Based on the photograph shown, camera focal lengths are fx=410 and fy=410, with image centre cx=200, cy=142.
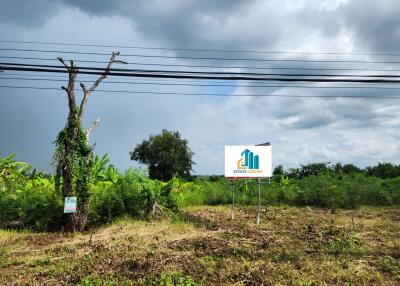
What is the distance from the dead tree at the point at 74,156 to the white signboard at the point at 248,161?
398 cm

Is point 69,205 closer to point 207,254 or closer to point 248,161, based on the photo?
point 207,254

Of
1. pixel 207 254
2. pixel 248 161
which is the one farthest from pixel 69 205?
pixel 248 161

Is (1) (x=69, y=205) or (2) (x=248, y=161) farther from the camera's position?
(2) (x=248, y=161)

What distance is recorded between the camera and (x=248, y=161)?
39.5ft

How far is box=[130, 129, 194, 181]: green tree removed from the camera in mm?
48156

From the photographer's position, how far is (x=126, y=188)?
40.7 ft

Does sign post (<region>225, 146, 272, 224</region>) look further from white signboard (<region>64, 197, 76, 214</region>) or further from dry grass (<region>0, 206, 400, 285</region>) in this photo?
white signboard (<region>64, 197, 76, 214</region>)

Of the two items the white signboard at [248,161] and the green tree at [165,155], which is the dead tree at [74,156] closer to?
the white signboard at [248,161]

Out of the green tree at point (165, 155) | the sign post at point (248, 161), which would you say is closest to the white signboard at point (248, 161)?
the sign post at point (248, 161)

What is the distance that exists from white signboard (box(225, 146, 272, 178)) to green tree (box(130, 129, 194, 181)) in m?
35.9

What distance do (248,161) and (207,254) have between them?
15.5ft

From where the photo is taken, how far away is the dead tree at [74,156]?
11062 millimetres

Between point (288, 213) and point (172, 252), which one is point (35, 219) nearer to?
point (172, 252)

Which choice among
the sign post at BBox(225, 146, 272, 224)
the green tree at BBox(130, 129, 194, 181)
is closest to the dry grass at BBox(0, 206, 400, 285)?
the sign post at BBox(225, 146, 272, 224)
